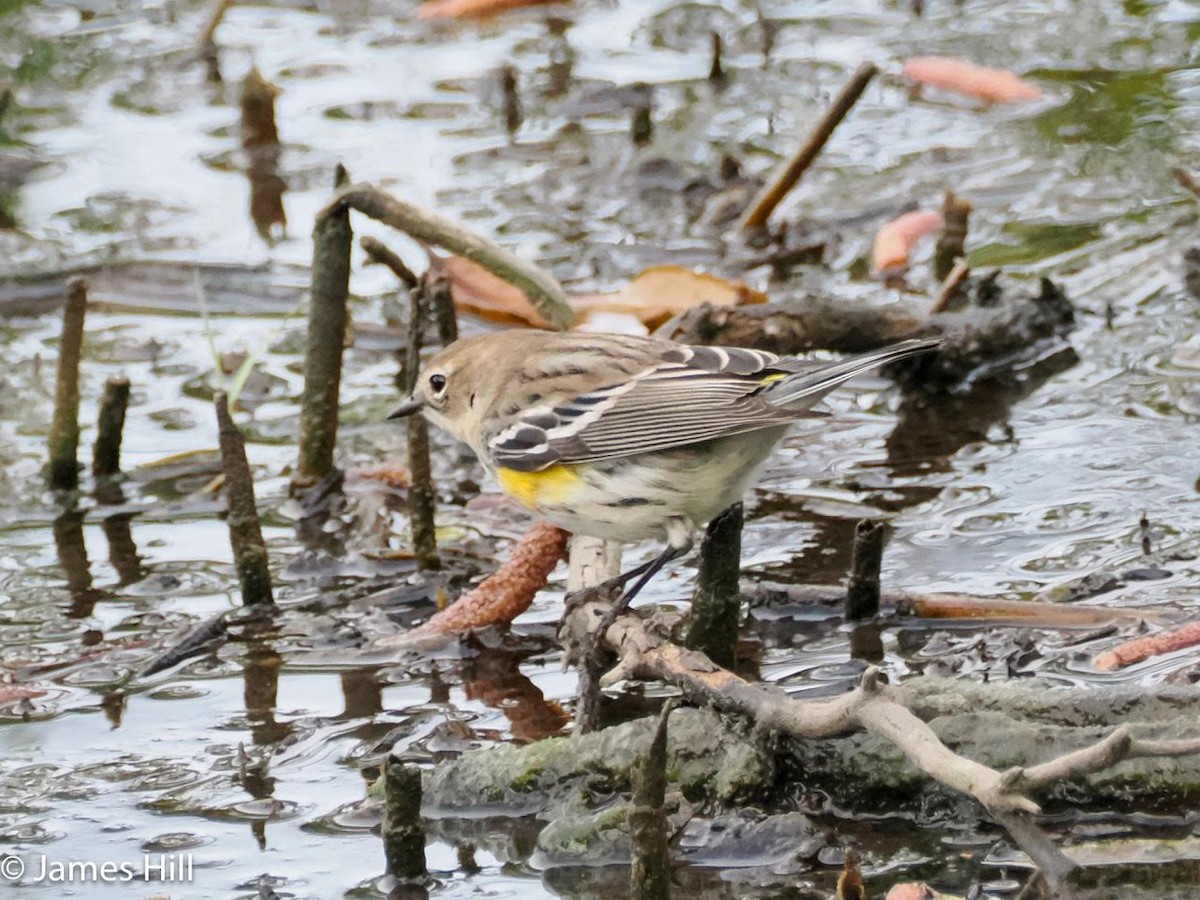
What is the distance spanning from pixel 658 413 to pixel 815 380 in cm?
53

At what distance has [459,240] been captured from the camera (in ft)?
24.9

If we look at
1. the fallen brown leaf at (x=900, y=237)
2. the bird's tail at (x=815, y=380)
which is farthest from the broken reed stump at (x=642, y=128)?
the bird's tail at (x=815, y=380)

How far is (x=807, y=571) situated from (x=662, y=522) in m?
1.09

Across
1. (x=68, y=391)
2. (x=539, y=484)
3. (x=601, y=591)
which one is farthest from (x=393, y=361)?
(x=601, y=591)

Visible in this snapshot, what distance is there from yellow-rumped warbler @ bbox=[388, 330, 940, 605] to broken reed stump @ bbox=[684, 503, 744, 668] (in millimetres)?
221

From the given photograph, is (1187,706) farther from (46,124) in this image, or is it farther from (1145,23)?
(46,124)

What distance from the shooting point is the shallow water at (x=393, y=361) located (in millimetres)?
5543

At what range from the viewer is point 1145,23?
1217 centimetres

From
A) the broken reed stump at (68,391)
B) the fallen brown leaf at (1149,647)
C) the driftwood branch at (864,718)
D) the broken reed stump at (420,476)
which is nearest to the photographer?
the driftwood branch at (864,718)

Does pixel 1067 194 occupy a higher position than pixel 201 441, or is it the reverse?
pixel 1067 194

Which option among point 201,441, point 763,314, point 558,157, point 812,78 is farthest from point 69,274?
point 812,78

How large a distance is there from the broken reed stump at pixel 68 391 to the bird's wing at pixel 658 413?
1.97m

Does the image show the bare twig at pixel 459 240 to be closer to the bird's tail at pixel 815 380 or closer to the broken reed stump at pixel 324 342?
the broken reed stump at pixel 324 342

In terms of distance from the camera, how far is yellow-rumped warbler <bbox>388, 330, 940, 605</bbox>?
5797 mm
